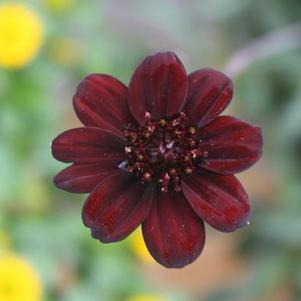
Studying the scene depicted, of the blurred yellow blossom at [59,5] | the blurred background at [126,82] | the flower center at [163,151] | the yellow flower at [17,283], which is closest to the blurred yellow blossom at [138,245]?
the blurred background at [126,82]

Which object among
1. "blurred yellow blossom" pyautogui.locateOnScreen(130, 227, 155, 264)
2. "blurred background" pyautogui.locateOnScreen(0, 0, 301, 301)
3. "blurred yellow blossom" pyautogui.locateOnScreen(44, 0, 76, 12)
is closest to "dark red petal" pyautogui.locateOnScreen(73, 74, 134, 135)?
"blurred background" pyautogui.locateOnScreen(0, 0, 301, 301)

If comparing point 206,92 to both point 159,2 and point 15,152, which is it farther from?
→ point 159,2

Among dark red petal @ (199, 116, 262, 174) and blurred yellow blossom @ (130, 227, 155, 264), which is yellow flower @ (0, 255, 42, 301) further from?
dark red petal @ (199, 116, 262, 174)

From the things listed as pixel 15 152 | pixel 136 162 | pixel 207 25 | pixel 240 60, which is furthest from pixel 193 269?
pixel 136 162

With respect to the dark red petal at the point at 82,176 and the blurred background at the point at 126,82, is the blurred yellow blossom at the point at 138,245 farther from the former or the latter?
the dark red petal at the point at 82,176

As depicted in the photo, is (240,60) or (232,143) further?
(240,60)

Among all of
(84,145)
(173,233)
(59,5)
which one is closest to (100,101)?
(84,145)
